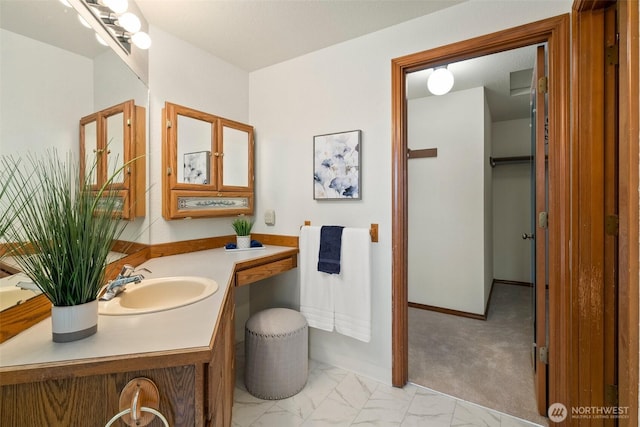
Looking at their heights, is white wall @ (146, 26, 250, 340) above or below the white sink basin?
above

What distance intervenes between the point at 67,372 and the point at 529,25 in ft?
7.49

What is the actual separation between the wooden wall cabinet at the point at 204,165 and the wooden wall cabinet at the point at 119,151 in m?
0.18

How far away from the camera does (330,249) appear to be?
6.49ft

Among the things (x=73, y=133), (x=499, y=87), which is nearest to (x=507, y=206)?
(x=499, y=87)

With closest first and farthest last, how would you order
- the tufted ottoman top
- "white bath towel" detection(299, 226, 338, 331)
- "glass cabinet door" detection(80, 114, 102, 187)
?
1. "glass cabinet door" detection(80, 114, 102, 187)
2. the tufted ottoman top
3. "white bath towel" detection(299, 226, 338, 331)

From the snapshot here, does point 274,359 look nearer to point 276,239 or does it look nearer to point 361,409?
point 361,409

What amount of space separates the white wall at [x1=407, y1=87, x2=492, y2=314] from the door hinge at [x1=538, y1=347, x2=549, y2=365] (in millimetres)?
1399

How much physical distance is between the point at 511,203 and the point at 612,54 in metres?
3.43

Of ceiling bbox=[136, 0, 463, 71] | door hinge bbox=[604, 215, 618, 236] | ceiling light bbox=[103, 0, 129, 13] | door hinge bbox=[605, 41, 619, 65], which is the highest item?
ceiling bbox=[136, 0, 463, 71]

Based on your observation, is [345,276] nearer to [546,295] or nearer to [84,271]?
[546,295]

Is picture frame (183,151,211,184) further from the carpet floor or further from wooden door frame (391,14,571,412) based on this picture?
the carpet floor

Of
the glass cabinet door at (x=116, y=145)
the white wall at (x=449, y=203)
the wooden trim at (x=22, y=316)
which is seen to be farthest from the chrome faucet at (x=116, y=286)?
the white wall at (x=449, y=203)

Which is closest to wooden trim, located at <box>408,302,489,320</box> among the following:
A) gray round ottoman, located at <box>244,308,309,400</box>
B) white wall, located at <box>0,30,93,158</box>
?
gray round ottoman, located at <box>244,308,309,400</box>

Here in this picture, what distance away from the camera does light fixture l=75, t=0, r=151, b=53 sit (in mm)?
1378
